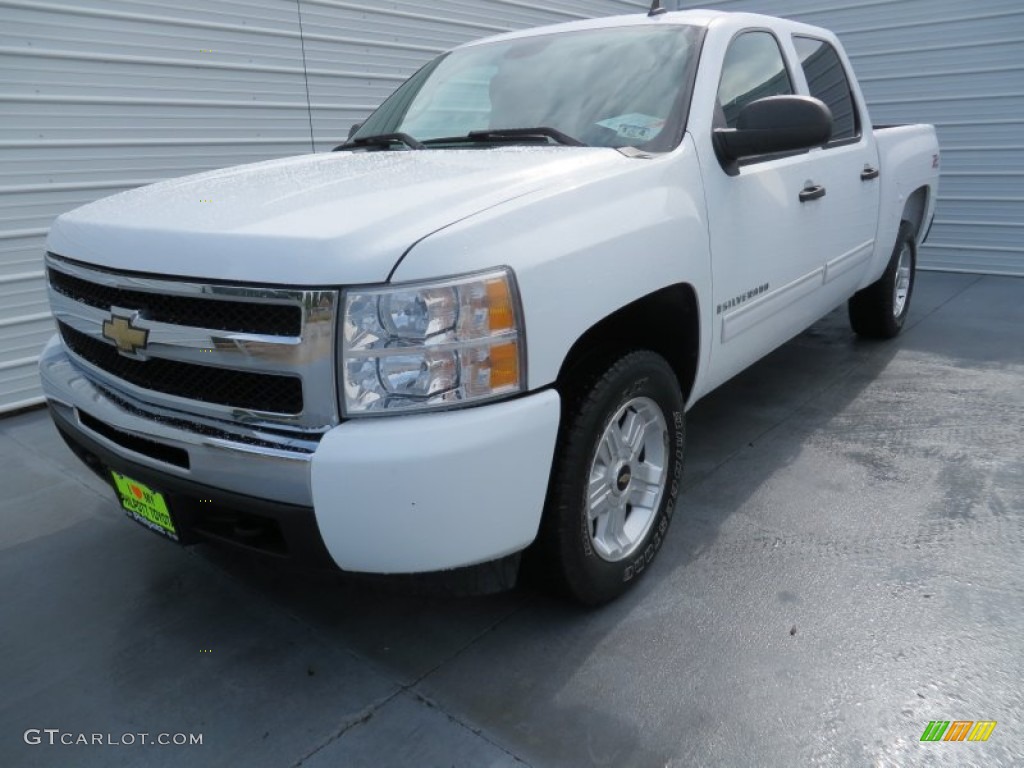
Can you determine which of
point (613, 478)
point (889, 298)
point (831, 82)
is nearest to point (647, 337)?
point (613, 478)

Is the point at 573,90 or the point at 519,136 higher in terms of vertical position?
the point at 573,90

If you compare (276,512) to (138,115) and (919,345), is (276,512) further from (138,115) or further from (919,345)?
(919,345)

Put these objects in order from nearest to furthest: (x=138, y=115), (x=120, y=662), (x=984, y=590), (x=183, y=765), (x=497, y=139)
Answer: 1. (x=183, y=765)
2. (x=120, y=662)
3. (x=984, y=590)
4. (x=497, y=139)
5. (x=138, y=115)

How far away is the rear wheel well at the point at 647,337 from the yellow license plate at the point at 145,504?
110cm

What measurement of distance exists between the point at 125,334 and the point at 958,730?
2.31m

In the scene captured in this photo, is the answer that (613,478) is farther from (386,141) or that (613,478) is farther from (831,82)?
(831,82)

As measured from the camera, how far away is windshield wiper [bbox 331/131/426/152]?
291cm

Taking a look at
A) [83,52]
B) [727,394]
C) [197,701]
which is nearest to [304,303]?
[197,701]

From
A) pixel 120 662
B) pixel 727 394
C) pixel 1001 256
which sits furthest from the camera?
pixel 1001 256

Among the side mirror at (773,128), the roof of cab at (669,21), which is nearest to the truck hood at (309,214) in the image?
the side mirror at (773,128)

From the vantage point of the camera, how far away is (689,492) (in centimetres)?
319

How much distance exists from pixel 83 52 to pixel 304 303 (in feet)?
13.0

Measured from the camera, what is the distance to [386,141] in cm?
304

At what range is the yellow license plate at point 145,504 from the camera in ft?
6.82
